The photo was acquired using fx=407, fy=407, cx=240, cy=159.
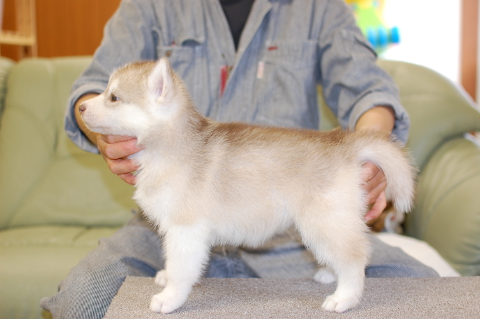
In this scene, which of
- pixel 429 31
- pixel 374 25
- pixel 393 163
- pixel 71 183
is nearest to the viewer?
pixel 393 163

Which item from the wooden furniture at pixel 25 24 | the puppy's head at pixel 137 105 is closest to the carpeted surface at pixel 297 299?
the puppy's head at pixel 137 105

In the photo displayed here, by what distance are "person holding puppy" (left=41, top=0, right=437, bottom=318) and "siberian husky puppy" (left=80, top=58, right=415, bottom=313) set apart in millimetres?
454

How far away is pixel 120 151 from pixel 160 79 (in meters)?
0.24

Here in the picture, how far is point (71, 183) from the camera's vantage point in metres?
2.34

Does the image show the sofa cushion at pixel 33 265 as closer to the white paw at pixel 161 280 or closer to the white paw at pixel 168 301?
the white paw at pixel 161 280

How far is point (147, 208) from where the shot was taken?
1077 millimetres

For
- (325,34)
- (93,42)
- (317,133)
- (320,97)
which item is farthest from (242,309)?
(93,42)

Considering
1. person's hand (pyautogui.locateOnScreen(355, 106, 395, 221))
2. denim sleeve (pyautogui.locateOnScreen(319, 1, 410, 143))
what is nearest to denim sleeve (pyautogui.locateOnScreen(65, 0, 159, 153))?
denim sleeve (pyautogui.locateOnScreen(319, 1, 410, 143))

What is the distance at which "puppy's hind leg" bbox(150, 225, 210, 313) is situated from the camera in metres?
0.99

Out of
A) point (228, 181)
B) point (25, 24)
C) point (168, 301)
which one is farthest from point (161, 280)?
point (25, 24)

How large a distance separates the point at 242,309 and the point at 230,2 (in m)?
1.34

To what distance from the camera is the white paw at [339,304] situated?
990 millimetres

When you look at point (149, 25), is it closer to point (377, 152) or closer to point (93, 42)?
point (377, 152)

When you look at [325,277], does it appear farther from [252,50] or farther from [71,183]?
[71,183]
